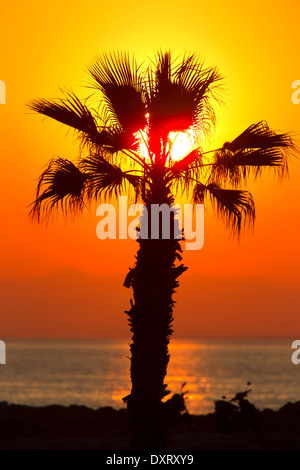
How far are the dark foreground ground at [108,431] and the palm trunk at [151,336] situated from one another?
16.7 ft

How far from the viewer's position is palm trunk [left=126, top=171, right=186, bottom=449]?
13.6 metres

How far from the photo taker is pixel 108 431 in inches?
846

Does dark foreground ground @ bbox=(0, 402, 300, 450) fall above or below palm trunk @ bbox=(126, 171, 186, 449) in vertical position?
below

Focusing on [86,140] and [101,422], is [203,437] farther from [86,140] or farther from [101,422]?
[86,140]

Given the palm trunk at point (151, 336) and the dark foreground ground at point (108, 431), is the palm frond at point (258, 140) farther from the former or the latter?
the dark foreground ground at point (108, 431)

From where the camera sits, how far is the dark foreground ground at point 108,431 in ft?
62.5

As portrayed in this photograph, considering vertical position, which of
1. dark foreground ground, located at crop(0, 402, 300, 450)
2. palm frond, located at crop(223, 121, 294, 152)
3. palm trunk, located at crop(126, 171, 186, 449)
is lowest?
dark foreground ground, located at crop(0, 402, 300, 450)

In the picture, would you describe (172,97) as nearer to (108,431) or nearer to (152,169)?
(152,169)

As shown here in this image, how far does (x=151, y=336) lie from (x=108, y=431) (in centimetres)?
862

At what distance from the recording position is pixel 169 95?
14.3 metres

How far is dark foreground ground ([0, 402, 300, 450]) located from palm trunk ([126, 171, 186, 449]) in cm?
510

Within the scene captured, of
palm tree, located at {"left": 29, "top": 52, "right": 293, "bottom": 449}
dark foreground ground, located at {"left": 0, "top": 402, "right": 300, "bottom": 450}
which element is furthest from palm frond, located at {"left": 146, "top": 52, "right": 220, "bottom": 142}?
dark foreground ground, located at {"left": 0, "top": 402, "right": 300, "bottom": 450}

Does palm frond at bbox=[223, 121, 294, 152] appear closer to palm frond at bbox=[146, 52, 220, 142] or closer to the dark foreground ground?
palm frond at bbox=[146, 52, 220, 142]
